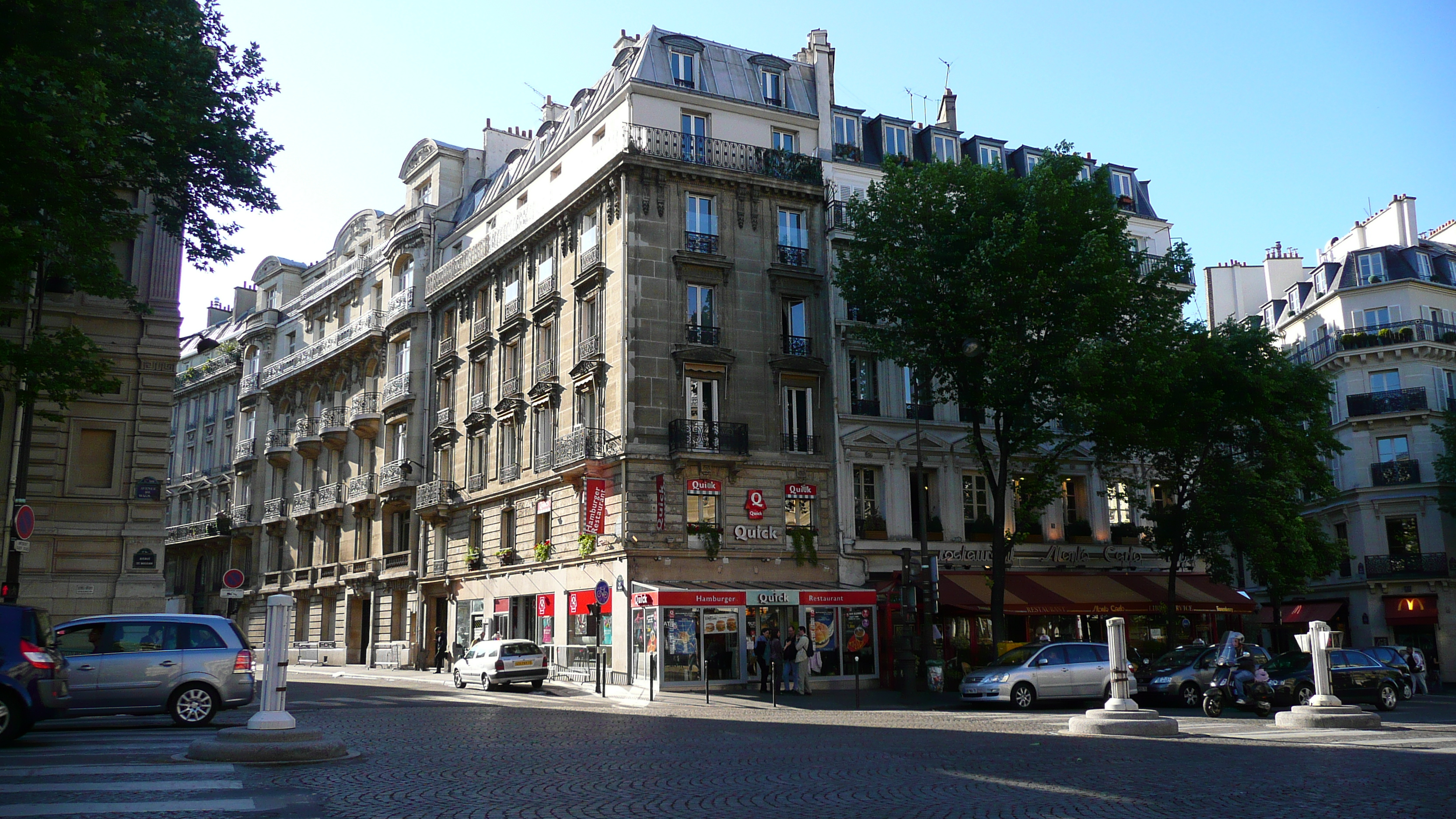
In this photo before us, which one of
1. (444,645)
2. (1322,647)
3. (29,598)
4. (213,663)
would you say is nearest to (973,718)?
(1322,647)

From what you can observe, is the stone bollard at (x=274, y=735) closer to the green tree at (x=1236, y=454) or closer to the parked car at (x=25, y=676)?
the parked car at (x=25, y=676)

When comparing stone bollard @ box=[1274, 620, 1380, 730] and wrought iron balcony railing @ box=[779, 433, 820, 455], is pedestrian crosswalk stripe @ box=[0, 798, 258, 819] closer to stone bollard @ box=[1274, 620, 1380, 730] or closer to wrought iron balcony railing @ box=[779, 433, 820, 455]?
stone bollard @ box=[1274, 620, 1380, 730]

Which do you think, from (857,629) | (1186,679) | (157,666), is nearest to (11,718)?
(157,666)

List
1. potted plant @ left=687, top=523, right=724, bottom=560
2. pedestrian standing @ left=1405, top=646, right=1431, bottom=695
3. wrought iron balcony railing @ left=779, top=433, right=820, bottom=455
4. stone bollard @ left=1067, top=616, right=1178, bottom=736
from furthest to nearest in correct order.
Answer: wrought iron balcony railing @ left=779, top=433, right=820, bottom=455, pedestrian standing @ left=1405, top=646, right=1431, bottom=695, potted plant @ left=687, top=523, right=724, bottom=560, stone bollard @ left=1067, top=616, right=1178, bottom=736

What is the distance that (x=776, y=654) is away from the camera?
28000 mm

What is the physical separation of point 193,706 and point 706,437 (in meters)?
17.6

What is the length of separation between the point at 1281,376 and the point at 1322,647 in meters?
17.3

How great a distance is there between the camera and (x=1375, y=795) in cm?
1040

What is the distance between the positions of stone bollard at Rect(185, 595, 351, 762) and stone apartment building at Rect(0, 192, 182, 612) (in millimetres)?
15475

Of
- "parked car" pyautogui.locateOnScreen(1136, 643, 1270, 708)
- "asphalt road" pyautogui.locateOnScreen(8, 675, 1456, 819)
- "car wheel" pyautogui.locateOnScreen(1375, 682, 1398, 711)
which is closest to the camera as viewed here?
"asphalt road" pyautogui.locateOnScreen(8, 675, 1456, 819)

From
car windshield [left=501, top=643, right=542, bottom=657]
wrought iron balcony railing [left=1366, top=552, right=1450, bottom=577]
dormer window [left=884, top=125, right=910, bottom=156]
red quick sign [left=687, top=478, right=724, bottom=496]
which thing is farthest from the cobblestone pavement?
wrought iron balcony railing [left=1366, top=552, right=1450, bottom=577]

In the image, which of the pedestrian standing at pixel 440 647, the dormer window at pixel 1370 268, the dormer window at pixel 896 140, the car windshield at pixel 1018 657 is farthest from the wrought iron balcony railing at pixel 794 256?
the dormer window at pixel 1370 268

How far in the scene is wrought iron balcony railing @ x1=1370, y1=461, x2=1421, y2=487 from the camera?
143 feet

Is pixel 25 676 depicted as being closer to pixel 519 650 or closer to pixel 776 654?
pixel 776 654
